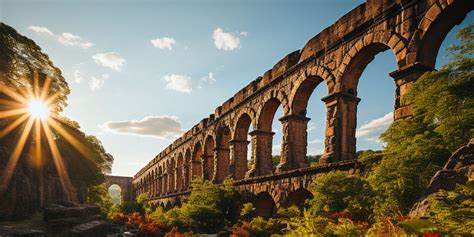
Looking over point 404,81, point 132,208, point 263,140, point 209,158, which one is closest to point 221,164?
point 209,158

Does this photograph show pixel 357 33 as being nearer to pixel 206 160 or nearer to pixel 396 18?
pixel 396 18

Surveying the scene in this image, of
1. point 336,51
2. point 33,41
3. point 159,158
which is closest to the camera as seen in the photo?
point 336,51

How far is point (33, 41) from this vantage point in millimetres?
15844

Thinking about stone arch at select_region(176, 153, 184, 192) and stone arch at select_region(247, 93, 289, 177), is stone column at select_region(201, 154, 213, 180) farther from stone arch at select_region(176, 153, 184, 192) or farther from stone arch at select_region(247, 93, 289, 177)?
stone arch at select_region(247, 93, 289, 177)

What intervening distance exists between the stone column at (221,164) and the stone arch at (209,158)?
1.66 meters

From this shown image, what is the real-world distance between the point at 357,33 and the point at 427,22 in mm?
2140

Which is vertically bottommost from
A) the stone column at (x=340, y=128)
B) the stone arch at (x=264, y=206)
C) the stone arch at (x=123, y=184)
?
the stone arch at (x=123, y=184)

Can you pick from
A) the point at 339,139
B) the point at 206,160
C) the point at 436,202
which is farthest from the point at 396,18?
the point at 206,160

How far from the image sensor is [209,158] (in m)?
19.7

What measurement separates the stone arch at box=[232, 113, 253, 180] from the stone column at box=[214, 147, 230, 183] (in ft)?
6.89

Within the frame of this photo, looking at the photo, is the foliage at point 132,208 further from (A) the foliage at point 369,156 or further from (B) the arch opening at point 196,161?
(A) the foliage at point 369,156

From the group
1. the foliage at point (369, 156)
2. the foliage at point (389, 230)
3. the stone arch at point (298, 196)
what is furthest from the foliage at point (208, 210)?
the foliage at point (389, 230)

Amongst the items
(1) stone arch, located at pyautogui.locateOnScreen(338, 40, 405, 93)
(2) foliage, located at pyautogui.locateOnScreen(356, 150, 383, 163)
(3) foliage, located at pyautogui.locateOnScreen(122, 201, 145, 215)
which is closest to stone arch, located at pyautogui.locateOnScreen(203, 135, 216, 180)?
(1) stone arch, located at pyautogui.locateOnScreen(338, 40, 405, 93)

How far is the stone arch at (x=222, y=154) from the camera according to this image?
1722 centimetres
